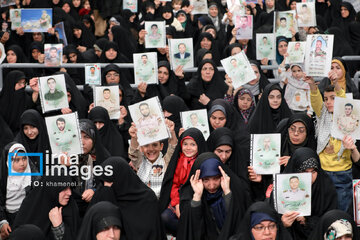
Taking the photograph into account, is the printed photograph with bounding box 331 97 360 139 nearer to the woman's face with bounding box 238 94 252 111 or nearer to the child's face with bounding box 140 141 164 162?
the child's face with bounding box 140 141 164 162

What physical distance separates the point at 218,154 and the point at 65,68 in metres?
4.95

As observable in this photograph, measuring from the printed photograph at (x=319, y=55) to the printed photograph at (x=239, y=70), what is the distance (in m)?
0.89

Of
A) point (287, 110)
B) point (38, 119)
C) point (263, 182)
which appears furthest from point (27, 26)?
point (263, 182)

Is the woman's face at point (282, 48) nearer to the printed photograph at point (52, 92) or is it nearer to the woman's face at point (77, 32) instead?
the printed photograph at point (52, 92)

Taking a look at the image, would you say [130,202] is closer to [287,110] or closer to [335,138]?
[335,138]

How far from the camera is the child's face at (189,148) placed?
761 centimetres

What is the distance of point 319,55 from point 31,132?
11.3 feet

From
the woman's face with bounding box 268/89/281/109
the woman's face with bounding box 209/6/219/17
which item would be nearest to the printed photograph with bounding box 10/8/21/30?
the woman's face with bounding box 209/6/219/17

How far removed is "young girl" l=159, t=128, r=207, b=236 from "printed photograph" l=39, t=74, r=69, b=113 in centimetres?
233

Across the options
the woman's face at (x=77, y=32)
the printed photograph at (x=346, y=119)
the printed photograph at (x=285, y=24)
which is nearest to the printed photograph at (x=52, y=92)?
the printed photograph at (x=346, y=119)

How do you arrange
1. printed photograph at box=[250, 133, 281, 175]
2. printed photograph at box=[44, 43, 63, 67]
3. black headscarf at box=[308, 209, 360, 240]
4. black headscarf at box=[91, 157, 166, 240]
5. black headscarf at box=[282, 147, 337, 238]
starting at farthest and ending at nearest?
printed photograph at box=[44, 43, 63, 67] → printed photograph at box=[250, 133, 281, 175] → black headscarf at box=[282, 147, 337, 238] → black headscarf at box=[91, 157, 166, 240] → black headscarf at box=[308, 209, 360, 240]

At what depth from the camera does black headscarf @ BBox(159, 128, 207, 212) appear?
764 cm

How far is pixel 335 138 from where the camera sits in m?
7.94
